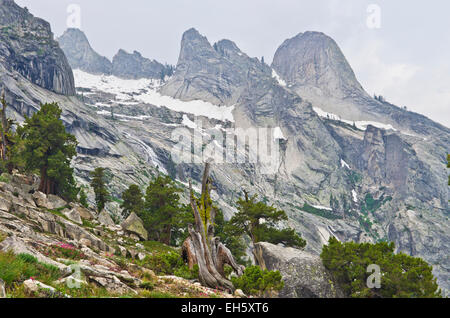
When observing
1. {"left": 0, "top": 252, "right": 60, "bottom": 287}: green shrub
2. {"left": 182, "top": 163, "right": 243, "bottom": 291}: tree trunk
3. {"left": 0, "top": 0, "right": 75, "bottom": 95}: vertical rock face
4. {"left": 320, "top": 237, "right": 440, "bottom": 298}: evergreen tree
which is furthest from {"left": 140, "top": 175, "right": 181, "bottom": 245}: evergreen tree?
{"left": 0, "top": 0, "right": 75, "bottom": 95}: vertical rock face

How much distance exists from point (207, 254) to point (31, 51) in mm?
185094

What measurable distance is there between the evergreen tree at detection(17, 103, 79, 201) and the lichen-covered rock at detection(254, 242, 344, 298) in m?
24.9

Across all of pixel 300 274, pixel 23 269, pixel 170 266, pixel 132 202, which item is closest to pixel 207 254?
pixel 170 266

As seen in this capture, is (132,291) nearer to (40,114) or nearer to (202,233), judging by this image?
(202,233)

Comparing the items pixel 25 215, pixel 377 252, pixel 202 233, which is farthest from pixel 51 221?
pixel 377 252

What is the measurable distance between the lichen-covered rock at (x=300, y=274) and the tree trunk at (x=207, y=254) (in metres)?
3.09

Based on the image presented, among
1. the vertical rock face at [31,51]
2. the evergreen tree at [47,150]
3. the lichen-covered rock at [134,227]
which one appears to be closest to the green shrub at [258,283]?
the lichen-covered rock at [134,227]

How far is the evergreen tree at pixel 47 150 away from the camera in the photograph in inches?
1266

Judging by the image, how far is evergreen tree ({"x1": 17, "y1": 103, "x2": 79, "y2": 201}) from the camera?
3216 centimetres

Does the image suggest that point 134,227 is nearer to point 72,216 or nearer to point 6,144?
point 72,216

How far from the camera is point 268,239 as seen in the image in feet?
105

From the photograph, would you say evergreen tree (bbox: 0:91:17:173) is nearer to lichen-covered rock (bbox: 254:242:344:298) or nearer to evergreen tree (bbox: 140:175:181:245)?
evergreen tree (bbox: 140:175:181:245)

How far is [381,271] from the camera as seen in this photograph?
15555 mm
